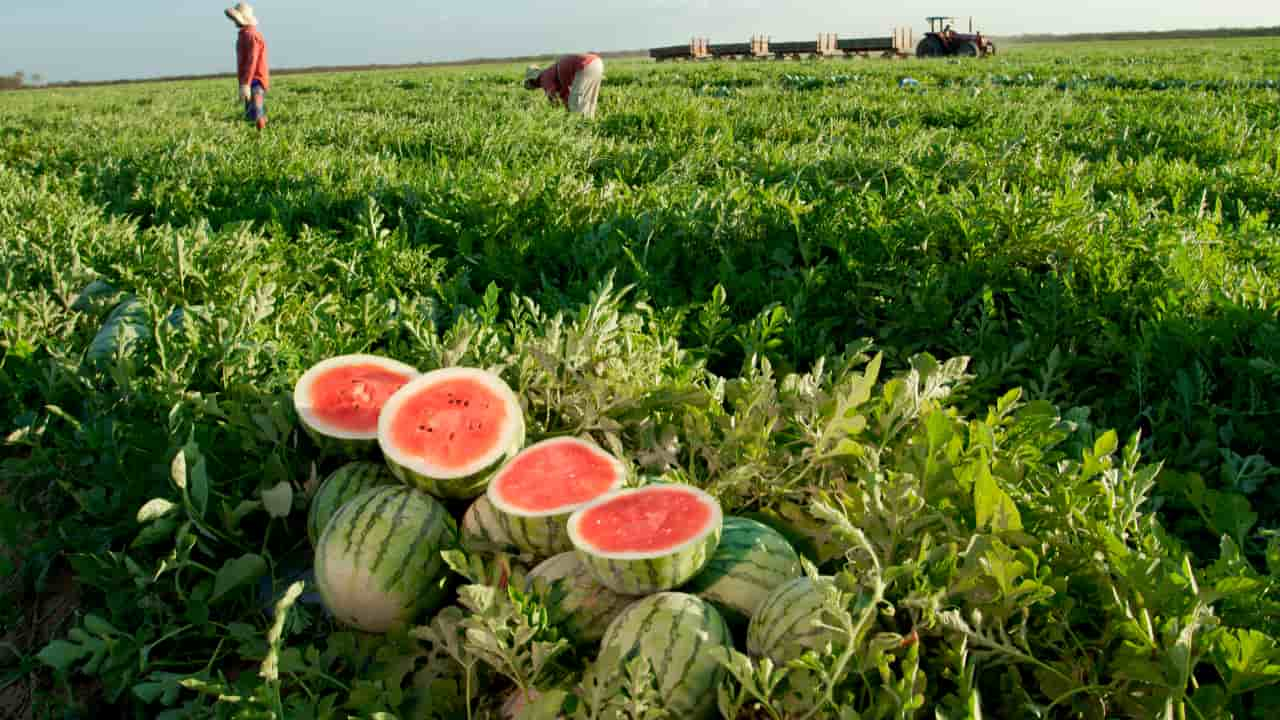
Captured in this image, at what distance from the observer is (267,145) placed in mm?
8562

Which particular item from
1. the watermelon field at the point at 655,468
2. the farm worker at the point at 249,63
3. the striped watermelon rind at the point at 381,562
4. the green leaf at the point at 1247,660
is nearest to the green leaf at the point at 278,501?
the watermelon field at the point at 655,468

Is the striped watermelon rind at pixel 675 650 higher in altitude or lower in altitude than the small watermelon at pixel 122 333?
lower

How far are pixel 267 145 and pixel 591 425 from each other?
7381 millimetres

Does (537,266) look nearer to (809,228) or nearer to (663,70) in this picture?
(809,228)

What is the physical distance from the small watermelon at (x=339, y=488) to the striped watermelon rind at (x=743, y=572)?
3.43 ft

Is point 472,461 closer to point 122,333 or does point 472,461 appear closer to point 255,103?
point 122,333

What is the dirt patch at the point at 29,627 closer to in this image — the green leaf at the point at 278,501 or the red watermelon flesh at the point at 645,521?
the green leaf at the point at 278,501

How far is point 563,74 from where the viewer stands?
12812mm

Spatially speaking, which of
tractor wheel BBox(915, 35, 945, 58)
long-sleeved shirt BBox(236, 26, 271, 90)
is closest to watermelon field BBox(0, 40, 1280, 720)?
long-sleeved shirt BBox(236, 26, 271, 90)

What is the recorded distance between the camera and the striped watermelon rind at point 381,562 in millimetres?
2189

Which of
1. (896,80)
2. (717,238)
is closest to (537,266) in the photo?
(717,238)

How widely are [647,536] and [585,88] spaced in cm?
1155

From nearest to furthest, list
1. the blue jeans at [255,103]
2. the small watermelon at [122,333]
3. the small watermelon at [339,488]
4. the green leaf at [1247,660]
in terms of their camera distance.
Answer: the green leaf at [1247,660] → the small watermelon at [339,488] → the small watermelon at [122,333] → the blue jeans at [255,103]

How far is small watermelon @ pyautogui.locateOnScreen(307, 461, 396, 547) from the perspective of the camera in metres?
2.53
